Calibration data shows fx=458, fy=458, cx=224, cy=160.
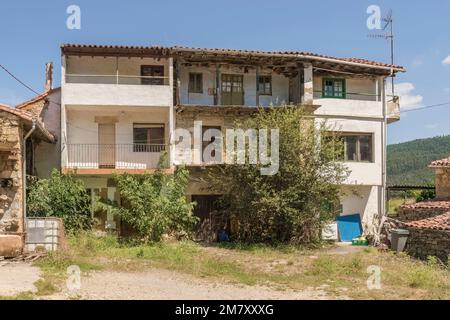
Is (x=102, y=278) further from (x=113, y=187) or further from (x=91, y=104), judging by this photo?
(x=91, y=104)

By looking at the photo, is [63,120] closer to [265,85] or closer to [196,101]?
[196,101]

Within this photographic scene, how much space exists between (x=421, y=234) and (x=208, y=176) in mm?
8990

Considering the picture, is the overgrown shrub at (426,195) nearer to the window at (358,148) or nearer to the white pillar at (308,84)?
the window at (358,148)

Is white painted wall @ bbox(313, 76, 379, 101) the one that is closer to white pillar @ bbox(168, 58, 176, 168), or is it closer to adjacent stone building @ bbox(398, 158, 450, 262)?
adjacent stone building @ bbox(398, 158, 450, 262)

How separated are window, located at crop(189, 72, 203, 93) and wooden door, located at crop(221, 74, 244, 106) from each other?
42.5 inches

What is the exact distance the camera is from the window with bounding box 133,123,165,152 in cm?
2098

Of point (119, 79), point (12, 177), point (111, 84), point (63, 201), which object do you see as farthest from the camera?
point (119, 79)

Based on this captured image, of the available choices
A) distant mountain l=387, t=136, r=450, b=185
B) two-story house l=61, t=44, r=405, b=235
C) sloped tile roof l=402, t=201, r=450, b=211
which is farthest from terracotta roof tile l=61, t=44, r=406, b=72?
distant mountain l=387, t=136, r=450, b=185

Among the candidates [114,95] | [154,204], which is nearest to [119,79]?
[114,95]

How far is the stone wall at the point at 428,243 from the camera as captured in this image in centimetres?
1620

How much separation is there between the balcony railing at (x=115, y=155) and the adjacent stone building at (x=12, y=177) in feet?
17.5

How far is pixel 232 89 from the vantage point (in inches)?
883

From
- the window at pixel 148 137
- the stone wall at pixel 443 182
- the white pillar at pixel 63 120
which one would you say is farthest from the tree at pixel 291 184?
the white pillar at pixel 63 120

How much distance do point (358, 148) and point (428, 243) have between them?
255 inches
